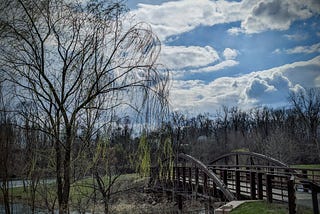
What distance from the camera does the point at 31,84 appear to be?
4.55 metres

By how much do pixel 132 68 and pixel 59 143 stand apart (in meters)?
1.43

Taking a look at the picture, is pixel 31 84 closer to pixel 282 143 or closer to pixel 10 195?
pixel 10 195

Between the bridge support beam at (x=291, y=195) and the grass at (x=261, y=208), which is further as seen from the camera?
the grass at (x=261, y=208)

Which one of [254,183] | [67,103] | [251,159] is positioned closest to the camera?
[67,103]

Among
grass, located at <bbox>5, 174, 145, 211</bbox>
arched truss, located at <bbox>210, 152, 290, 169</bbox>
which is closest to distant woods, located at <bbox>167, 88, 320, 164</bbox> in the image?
arched truss, located at <bbox>210, 152, 290, 169</bbox>

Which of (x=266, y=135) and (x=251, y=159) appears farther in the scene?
(x=266, y=135)

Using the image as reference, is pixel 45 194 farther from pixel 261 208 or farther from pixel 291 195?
pixel 261 208

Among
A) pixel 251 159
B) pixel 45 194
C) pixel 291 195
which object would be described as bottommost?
pixel 291 195

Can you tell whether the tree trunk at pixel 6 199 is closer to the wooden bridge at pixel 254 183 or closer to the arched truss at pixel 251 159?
the wooden bridge at pixel 254 183

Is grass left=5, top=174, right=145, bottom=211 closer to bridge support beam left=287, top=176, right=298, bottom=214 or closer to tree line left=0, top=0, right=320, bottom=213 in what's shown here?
tree line left=0, top=0, right=320, bottom=213

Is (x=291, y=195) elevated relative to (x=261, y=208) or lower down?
elevated

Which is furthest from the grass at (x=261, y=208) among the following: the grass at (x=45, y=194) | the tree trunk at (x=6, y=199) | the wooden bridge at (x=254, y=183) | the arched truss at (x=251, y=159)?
the tree trunk at (x=6, y=199)

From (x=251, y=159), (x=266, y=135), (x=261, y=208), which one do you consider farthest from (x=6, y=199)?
(x=266, y=135)

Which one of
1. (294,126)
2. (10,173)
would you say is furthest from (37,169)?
(294,126)
